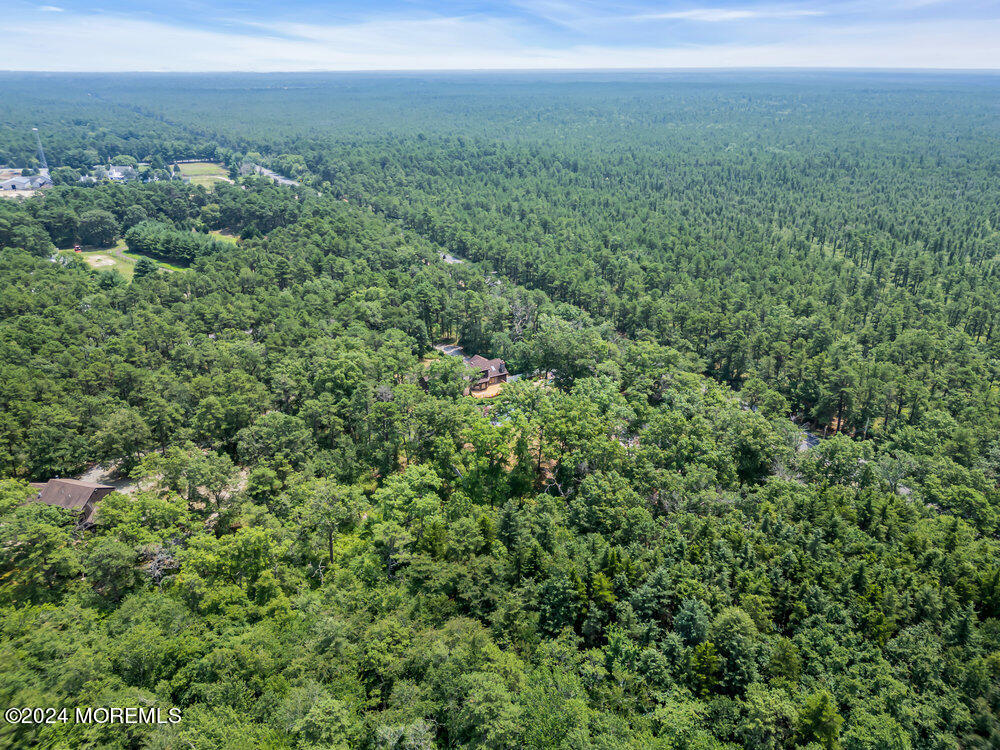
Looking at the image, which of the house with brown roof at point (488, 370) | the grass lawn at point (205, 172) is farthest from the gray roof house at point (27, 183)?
the house with brown roof at point (488, 370)

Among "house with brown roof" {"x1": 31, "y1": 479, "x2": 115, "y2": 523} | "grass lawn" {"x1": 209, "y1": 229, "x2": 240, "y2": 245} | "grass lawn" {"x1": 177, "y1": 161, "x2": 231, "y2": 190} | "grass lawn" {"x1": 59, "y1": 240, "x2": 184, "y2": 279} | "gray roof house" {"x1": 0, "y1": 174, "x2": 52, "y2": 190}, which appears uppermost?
"grass lawn" {"x1": 177, "y1": 161, "x2": 231, "y2": 190}

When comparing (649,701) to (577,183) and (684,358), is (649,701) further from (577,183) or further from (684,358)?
(577,183)

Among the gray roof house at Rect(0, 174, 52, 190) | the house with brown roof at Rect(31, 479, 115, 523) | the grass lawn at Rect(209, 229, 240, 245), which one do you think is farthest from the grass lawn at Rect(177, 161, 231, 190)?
the house with brown roof at Rect(31, 479, 115, 523)

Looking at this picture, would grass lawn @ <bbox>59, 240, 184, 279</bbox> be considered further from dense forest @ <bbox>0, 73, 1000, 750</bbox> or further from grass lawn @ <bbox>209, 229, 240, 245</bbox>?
grass lawn @ <bbox>209, 229, 240, 245</bbox>

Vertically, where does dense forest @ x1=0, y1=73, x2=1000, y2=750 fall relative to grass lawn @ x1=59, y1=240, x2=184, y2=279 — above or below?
below

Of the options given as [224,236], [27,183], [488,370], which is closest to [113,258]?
[224,236]

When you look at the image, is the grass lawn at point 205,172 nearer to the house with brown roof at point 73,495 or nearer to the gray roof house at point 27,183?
the gray roof house at point 27,183
